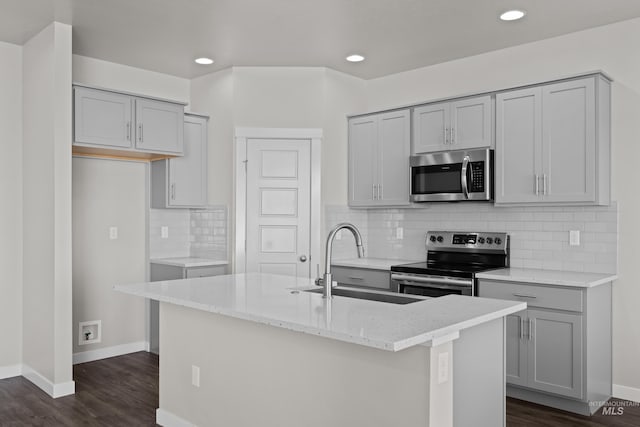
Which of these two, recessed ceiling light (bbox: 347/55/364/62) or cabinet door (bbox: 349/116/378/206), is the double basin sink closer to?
cabinet door (bbox: 349/116/378/206)

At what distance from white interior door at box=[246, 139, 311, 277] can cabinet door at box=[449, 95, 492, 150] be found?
4.64 ft

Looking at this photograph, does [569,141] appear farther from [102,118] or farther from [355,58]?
[102,118]

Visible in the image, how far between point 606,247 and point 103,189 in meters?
4.34

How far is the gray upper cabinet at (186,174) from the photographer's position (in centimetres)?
507

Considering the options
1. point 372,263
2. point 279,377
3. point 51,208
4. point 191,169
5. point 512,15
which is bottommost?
point 279,377

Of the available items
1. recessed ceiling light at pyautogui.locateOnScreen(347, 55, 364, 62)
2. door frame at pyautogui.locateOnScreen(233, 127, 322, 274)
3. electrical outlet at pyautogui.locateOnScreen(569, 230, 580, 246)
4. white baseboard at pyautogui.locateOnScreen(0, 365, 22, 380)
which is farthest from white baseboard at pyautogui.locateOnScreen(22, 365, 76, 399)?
electrical outlet at pyautogui.locateOnScreen(569, 230, 580, 246)

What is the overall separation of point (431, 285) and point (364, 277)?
2.54 ft

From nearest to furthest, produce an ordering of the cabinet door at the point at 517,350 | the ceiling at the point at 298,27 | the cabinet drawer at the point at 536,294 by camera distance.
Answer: the cabinet drawer at the point at 536,294, the ceiling at the point at 298,27, the cabinet door at the point at 517,350

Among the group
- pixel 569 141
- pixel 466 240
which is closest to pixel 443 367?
pixel 569 141

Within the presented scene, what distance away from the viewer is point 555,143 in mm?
3877

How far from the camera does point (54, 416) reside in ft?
11.7

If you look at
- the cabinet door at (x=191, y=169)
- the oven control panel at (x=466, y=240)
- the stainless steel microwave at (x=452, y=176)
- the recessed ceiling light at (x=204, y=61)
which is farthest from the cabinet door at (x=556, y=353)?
the recessed ceiling light at (x=204, y=61)

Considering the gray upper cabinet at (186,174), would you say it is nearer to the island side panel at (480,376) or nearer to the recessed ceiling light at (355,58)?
the recessed ceiling light at (355,58)

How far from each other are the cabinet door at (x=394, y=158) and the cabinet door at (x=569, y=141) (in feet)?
4.17
